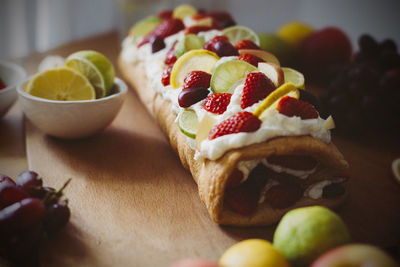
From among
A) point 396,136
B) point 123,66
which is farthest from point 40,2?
point 396,136

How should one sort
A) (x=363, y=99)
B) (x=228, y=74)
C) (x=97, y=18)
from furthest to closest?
(x=97, y=18) < (x=363, y=99) < (x=228, y=74)

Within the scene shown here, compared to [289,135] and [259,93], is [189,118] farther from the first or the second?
[289,135]

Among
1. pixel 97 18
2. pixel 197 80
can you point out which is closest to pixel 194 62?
pixel 197 80

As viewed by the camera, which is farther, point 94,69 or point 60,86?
point 94,69

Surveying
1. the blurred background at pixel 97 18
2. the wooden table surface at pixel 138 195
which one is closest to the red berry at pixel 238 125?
the wooden table surface at pixel 138 195

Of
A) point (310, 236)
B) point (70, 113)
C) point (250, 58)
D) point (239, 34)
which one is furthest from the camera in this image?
point (239, 34)

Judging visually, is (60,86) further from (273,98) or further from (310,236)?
(310,236)

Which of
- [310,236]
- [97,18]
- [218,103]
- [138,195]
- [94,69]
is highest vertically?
[218,103]

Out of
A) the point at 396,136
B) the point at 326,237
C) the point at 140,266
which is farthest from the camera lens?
the point at 396,136
